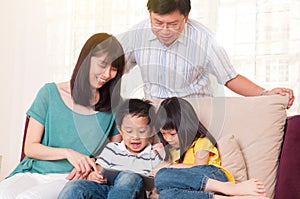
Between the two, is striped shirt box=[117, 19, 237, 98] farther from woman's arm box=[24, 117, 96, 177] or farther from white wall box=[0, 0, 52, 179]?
white wall box=[0, 0, 52, 179]

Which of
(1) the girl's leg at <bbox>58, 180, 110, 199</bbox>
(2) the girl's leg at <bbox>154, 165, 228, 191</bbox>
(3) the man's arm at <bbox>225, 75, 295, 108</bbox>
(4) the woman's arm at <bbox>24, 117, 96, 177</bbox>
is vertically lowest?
(1) the girl's leg at <bbox>58, 180, 110, 199</bbox>

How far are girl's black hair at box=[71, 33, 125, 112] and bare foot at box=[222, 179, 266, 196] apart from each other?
0.66 m

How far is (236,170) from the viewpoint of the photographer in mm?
2021

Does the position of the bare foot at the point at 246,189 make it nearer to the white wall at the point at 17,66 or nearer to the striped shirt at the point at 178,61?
the striped shirt at the point at 178,61

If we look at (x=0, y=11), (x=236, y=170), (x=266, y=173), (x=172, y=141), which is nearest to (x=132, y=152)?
(x=172, y=141)

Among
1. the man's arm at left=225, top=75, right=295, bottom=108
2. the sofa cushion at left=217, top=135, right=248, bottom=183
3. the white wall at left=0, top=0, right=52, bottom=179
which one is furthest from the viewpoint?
the white wall at left=0, top=0, right=52, bottom=179

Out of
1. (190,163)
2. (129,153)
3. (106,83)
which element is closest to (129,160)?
(129,153)

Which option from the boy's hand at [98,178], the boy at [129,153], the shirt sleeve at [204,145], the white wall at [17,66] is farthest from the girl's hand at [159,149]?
the white wall at [17,66]

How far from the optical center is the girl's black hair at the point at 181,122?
2.06 meters

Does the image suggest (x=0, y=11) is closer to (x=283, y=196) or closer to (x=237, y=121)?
(x=237, y=121)

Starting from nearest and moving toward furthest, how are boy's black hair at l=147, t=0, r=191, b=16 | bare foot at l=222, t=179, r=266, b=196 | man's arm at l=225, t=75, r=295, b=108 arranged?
bare foot at l=222, t=179, r=266, b=196 → boy's black hair at l=147, t=0, r=191, b=16 → man's arm at l=225, t=75, r=295, b=108

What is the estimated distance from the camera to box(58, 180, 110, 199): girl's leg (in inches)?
71.6

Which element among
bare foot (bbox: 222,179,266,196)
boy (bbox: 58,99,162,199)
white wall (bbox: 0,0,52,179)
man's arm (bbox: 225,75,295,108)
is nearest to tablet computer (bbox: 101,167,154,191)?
boy (bbox: 58,99,162,199)

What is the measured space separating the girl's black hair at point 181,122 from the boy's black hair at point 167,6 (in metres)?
0.37
